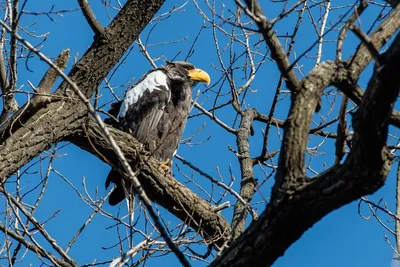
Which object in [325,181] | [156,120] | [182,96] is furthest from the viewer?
[182,96]

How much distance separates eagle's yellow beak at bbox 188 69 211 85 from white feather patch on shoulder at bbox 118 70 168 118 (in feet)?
1.42

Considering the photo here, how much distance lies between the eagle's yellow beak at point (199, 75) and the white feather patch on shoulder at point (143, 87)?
43 cm

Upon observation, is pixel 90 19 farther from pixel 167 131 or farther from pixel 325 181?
pixel 325 181

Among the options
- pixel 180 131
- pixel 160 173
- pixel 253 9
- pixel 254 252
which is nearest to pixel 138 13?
pixel 160 173

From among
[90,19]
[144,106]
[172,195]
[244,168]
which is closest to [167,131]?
[144,106]

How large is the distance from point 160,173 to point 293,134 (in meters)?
2.58

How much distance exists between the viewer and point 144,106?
6.40m

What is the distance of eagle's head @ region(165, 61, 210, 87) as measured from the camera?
268 inches

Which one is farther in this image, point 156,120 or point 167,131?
point 156,120

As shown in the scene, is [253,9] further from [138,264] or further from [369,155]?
[138,264]

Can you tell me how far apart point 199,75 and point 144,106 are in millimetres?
816

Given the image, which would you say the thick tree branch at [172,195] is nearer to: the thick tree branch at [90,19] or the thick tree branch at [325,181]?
the thick tree branch at [90,19]

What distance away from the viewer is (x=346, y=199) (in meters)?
2.59

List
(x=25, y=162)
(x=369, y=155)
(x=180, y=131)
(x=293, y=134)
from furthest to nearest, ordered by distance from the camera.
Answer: (x=180, y=131) < (x=25, y=162) < (x=293, y=134) < (x=369, y=155)
